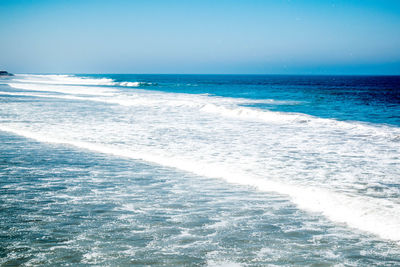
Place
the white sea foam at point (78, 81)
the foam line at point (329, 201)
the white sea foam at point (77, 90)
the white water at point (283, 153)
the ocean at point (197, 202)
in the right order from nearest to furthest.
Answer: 1. the ocean at point (197, 202)
2. the foam line at point (329, 201)
3. the white water at point (283, 153)
4. the white sea foam at point (77, 90)
5. the white sea foam at point (78, 81)

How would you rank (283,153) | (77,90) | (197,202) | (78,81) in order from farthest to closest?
(78,81)
(77,90)
(283,153)
(197,202)

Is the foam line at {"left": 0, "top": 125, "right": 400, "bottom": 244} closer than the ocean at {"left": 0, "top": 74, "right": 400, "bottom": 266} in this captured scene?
No

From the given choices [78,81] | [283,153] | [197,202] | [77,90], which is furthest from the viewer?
[78,81]

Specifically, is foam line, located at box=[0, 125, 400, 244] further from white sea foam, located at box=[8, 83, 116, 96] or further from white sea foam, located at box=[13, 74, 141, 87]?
white sea foam, located at box=[13, 74, 141, 87]

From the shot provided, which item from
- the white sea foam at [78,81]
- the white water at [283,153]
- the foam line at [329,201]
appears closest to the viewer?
the foam line at [329,201]

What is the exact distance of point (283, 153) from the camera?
9.80 metres

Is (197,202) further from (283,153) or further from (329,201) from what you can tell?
(283,153)

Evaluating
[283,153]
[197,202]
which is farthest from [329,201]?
[283,153]

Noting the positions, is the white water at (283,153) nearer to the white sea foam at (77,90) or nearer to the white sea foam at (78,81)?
the white sea foam at (77,90)

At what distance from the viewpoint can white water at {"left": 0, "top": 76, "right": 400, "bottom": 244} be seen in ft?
18.6

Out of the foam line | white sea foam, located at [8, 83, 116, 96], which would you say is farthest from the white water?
white sea foam, located at [8, 83, 116, 96]

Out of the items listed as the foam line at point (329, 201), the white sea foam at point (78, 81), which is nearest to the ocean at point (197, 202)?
the foam line at point (329, 201)

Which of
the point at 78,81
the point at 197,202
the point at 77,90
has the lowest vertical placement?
the point at 197,202

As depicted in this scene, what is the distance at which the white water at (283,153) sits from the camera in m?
5.68
